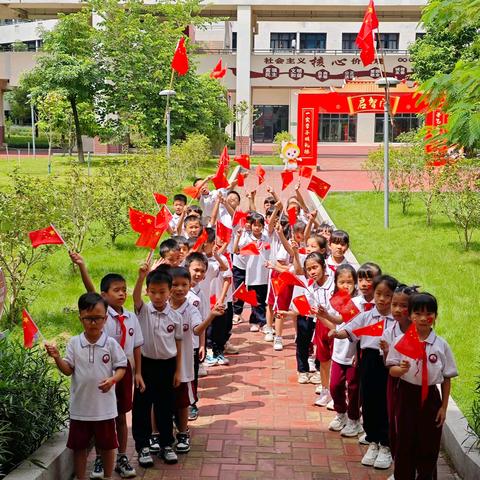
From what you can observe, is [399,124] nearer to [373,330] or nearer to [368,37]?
[368,37]

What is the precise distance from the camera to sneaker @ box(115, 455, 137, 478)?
432 cm

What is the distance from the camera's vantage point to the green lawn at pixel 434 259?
6.79 m

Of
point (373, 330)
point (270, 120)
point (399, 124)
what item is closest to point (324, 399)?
point (373, 330)

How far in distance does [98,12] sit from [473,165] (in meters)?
16.8

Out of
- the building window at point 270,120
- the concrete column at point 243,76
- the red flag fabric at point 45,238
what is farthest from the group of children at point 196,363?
the building window at point 270,120

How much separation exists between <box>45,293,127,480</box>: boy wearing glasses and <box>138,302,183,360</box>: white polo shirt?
16.0 inches

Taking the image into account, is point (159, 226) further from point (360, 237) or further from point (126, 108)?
point (126, 108)

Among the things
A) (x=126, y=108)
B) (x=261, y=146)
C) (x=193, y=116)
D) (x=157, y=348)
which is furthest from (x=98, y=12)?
(x=157, y=348)

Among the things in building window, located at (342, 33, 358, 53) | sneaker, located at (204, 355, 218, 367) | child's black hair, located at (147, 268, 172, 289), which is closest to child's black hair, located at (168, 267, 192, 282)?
child's black hair, located at (147, 268, 172, 289)

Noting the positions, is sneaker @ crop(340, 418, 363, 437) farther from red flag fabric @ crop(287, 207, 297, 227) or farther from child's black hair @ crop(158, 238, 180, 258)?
red flag fabric @ crop(287, 207, 297, 227)

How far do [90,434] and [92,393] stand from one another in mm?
252

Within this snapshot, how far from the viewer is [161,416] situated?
4.54 metres

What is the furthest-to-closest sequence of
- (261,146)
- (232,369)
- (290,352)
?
(261,146) → (290,352) → (232,369)

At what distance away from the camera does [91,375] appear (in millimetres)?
3982
